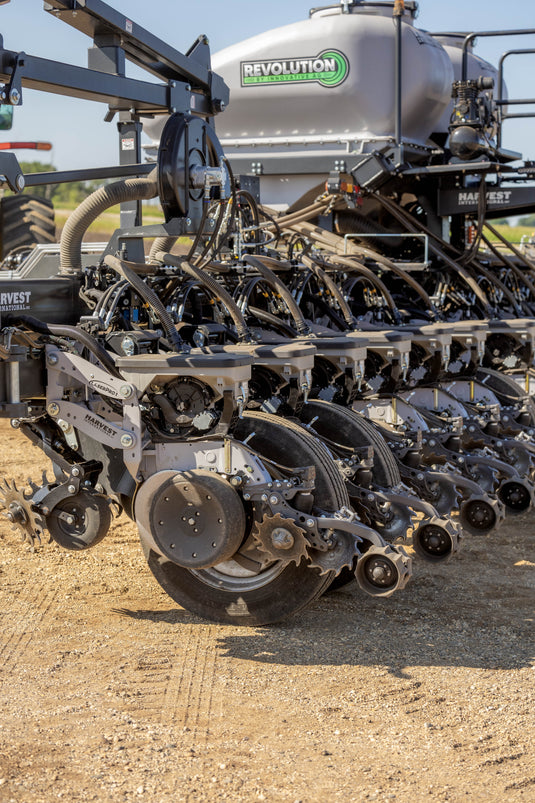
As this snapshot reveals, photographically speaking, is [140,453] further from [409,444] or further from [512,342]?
[512,342]

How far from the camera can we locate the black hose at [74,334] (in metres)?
4.75

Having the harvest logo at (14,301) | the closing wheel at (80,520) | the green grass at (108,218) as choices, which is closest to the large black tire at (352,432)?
the closing wheel at (80,520)

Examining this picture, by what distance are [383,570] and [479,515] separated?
1.71 meters

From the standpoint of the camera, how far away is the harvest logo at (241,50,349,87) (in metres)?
8.82

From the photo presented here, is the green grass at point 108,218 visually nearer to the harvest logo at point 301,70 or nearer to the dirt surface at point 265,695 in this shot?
the harvest logo at point 301,70

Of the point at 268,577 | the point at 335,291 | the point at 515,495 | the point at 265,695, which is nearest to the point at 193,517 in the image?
the point at 268,577

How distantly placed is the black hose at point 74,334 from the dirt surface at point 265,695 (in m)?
1.20

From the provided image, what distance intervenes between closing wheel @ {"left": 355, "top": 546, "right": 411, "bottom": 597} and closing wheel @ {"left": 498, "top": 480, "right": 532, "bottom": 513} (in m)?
2.53

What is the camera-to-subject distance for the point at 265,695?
4.10 m

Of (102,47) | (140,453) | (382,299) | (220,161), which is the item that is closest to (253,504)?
(140,453)

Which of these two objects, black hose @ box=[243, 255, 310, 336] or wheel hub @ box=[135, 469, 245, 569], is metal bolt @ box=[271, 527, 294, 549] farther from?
black hose @ box=[243, 255, 310, 336]

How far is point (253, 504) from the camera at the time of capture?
4.55m

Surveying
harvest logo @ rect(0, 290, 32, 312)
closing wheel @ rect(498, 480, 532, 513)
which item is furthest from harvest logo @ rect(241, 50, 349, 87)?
harvest logo @ rect(0, 290, 32, 312)

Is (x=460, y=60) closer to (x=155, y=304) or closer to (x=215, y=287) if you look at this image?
(x=215, y=287)
